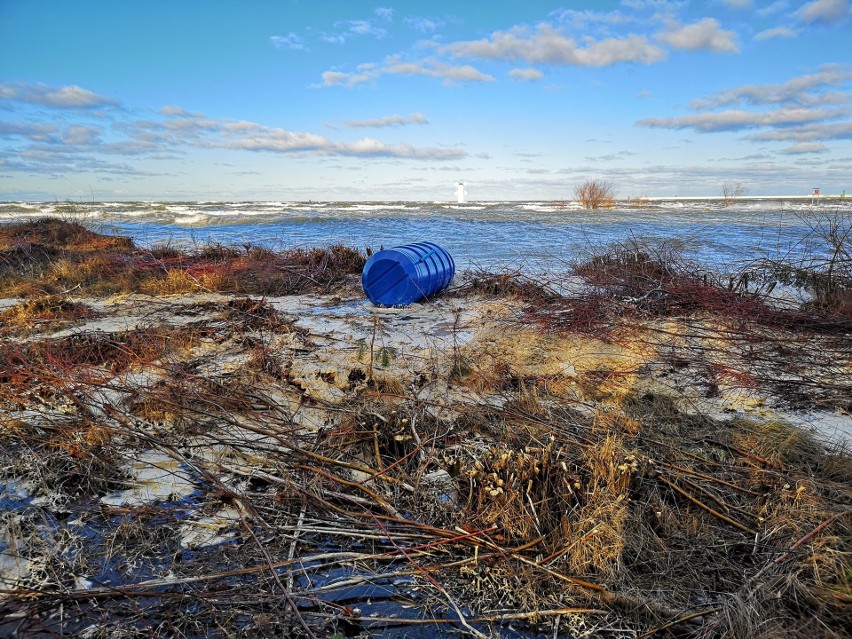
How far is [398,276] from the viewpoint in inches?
275

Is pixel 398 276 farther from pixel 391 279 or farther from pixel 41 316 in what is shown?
pixel 41 316

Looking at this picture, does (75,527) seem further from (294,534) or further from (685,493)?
(685,493)

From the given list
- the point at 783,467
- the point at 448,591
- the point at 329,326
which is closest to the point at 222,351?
the point at 329,326

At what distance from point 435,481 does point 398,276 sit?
4403 mm

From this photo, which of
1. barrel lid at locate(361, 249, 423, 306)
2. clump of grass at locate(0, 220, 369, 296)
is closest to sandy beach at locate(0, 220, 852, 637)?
barrel lid at locate(361, 249, 423, 306)

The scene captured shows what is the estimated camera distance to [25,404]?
12.5ft

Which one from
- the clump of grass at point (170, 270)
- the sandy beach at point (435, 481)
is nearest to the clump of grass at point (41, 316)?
the sandy beach at point (435, 481)

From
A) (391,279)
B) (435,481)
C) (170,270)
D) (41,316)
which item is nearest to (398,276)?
(391,279)

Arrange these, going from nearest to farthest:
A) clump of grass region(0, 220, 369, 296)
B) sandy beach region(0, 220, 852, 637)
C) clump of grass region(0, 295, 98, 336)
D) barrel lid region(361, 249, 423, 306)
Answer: sandy beach region(0, 220, 852, 637) < clump of grass region(0, 295, 98, 336) < barrel lid region(361, 249, 423, 306) < clump of grass region(0, 220, 369, 296)

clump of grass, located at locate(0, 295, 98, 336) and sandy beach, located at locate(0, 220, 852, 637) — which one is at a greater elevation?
clump of grass, located at locate(0, 295, 98, 336)

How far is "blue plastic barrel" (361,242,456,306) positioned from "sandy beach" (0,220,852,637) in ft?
4.86

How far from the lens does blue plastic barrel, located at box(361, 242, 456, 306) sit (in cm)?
694

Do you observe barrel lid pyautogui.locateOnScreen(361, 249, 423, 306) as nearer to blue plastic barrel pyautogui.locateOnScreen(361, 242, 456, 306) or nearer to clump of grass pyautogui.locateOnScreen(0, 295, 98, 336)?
blue plastic barrel pyautogui.locateOnScreen(361, 242, 456, 306)

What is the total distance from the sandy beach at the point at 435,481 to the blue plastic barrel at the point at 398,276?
1.48 m
